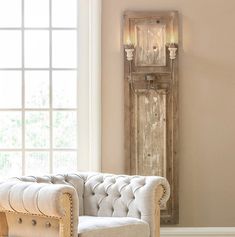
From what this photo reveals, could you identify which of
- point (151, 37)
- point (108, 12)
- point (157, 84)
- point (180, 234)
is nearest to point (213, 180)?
point (180, 234)

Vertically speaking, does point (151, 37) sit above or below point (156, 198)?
above

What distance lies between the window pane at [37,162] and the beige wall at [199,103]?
56 cm

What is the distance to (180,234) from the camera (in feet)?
21.0

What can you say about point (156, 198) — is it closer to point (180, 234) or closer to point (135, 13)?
point (180, 234)

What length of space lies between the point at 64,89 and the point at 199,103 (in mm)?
1265

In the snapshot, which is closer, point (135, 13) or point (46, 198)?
point (46, 198)

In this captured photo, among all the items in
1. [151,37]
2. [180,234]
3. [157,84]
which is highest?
[151,37]

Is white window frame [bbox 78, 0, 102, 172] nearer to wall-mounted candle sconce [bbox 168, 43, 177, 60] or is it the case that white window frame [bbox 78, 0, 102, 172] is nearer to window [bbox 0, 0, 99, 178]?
window [bbox 0, 0, 99, 178]

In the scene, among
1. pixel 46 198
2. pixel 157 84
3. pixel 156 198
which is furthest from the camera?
pixel 157 84

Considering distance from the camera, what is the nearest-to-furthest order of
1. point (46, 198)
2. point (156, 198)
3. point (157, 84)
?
point (46, 198)
point (156, 198)
point (157, 84)

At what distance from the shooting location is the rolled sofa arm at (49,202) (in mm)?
4734

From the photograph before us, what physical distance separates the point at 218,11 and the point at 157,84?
0.88 m

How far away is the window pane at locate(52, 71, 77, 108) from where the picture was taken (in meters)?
6.54

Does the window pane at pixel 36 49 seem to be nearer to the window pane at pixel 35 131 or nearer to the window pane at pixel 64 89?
the window pane at pixel 64 89
